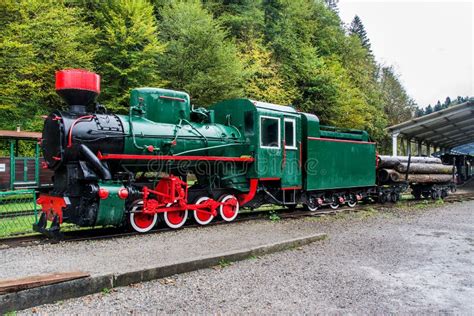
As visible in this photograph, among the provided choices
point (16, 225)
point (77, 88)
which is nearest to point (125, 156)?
point (77, 88)

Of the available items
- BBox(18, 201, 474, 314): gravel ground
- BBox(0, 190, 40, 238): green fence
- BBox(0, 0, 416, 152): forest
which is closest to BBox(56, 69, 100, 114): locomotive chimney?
BBox(0, 190, 40, 238): green fence

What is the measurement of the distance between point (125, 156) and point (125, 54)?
48.9ft

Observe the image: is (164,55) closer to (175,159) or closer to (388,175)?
(388,175)

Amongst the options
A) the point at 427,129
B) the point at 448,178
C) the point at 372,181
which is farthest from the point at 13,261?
the point at 427,129

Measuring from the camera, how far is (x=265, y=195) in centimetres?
1148

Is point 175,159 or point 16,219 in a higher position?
point 175,159

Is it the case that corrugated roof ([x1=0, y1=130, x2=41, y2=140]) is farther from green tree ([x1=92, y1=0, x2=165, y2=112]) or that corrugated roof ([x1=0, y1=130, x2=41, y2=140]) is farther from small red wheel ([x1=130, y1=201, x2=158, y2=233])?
small red wheel ([x1=130, y1=201, x2=158, y2=233])

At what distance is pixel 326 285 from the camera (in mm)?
5094

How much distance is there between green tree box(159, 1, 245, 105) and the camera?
77.3ft

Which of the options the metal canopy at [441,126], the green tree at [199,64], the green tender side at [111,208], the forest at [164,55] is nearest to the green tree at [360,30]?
the forest at [164,55]

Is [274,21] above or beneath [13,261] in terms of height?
above

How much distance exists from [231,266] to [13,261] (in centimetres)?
323

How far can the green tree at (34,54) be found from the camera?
1852 cm

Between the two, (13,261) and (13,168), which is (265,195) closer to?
(13,261)
